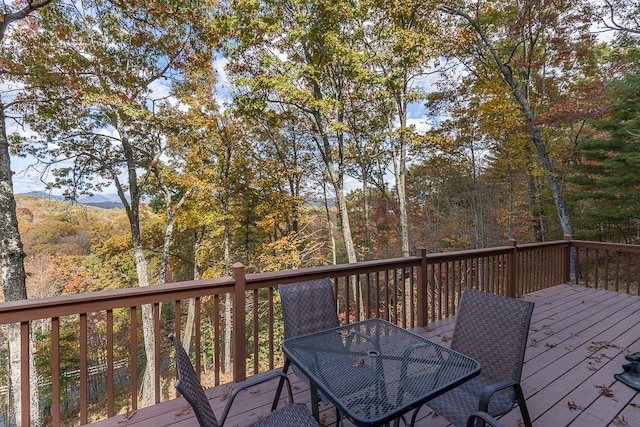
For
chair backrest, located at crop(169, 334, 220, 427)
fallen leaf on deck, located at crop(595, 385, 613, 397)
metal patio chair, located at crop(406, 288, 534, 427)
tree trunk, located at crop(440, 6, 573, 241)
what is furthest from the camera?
tree trunk, located at crop(440, 6, 573, 241)

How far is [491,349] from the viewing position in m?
1.77

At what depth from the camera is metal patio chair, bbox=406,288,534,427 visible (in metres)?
1.52

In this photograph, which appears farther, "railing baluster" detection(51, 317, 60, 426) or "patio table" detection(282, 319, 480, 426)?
"railing baluster" detection(51, 317, 60, 426)

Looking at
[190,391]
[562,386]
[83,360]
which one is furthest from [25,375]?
[562,386]

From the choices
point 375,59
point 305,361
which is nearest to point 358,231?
point 375,59

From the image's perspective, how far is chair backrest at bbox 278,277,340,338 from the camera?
216 centimetres

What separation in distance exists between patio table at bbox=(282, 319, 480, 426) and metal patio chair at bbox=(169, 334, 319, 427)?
17 cm

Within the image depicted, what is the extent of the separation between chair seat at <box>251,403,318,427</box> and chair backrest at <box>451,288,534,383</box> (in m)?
1.15

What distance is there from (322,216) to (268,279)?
9.82 metres

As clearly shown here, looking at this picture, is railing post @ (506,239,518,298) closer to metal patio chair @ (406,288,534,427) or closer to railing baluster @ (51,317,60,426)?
metal patio chair @ (406,288,534,427)

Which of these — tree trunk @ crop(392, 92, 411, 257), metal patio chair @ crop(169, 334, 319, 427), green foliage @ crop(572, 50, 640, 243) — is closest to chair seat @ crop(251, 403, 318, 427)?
metal patio chair @ crop(169, 334, 319, 427)

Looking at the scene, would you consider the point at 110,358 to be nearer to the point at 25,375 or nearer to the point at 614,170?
the point at 25,375

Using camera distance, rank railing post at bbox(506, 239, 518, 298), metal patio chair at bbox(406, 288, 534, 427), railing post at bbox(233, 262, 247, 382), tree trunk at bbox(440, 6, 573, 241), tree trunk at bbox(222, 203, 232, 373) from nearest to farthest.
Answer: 1. metal patio chair at bbox(406, 288, 534, 427)
2. railing post at bbox(233, 262, 247, 382)
3. railing post at bbox(506, 239, 518, 298)
4. tree trunk at bbox(440, 6, 573, 241)
5. tree trunk at bbox(222, 203, 232, 373)

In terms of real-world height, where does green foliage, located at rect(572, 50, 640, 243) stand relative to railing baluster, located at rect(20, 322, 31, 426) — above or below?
above
